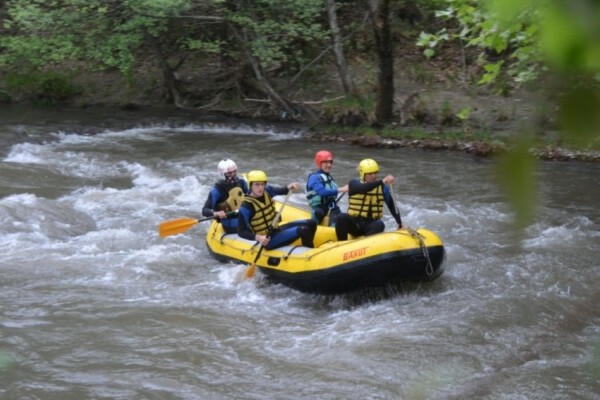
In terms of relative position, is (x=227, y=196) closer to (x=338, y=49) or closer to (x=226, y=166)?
(x=226, y=166)

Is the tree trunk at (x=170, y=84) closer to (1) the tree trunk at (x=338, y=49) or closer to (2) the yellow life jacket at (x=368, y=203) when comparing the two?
(1) the tree trunk at (x=338, y=49)

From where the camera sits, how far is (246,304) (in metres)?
7.82

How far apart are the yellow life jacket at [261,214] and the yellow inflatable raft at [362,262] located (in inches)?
17.3

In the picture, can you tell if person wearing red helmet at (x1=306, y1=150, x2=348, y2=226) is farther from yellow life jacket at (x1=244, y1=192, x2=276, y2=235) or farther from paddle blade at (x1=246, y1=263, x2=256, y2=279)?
paddle blade at (x1=246, y1=263, x2=256, y2=279)

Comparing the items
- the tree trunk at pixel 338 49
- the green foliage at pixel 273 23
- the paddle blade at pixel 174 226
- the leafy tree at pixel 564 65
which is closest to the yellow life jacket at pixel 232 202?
the paddle blade at pixel 174 226

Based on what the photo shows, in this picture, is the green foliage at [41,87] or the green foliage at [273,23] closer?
the green foliage at [273,23]

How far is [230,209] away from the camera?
9094 millimetres

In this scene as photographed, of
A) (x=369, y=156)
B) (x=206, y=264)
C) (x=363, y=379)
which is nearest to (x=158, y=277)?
(x=206, y=264)

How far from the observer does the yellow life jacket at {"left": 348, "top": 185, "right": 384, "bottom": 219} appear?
27.3 ft

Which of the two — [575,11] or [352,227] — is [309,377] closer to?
[352,227]

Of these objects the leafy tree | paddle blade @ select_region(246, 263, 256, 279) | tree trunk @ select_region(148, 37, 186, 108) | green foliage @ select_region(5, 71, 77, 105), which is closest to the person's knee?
paddle blade @ select_region(246, 263, 256, 279)

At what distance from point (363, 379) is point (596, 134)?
5.67 metres

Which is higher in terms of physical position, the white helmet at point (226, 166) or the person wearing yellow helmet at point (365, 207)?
the white helmet at point (226, 166)

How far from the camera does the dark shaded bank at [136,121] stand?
15.1m
